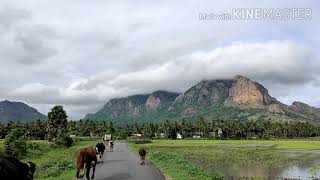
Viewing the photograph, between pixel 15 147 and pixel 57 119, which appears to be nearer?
pixel 15 147

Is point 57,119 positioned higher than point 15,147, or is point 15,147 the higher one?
point 57,119

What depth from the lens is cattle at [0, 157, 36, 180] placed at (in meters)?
15.8

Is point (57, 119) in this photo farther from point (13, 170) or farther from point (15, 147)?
point (13, 170)

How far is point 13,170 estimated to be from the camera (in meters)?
16.4

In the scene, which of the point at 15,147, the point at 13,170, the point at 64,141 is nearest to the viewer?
the point at 13,170

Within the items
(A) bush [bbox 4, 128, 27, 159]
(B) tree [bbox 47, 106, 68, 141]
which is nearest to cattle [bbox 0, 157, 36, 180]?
(A) bush [bbox 4, 128, 27, 159]

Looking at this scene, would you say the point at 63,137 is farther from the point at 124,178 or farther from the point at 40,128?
the point at 40,128

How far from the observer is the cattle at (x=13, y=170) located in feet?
52.0

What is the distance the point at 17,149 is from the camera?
55062 millimetres

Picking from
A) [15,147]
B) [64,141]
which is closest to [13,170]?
[15,147]

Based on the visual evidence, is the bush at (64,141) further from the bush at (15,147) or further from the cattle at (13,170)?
the cattle at (13,170)

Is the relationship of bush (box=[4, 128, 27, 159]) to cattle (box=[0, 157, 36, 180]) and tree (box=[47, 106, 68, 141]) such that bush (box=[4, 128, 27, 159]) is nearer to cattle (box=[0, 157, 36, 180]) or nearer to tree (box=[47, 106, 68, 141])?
cattle (box=[0, 157, 36, 180])

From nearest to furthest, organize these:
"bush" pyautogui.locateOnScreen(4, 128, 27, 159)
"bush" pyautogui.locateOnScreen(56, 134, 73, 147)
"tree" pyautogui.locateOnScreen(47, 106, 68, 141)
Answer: "bush" pyautogui.locateOnScreen(4, 128, 27, 159)
"bush" pyautogui.locateOnScreen(56, 134, 73, 147)
"tree" pyautogui.locateOnScreen(47, 106, 68, 141)

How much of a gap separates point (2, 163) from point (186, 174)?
15.5m
